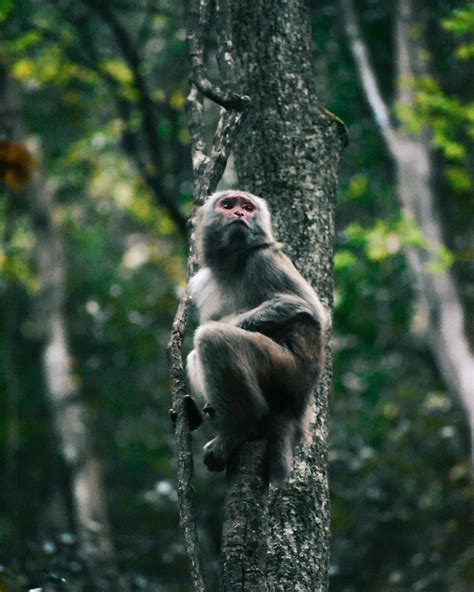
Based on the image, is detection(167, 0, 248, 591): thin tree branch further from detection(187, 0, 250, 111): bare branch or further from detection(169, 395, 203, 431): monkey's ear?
detection(169, 395, 203, 431): monkey's ear

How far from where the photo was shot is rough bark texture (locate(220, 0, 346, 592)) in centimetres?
487

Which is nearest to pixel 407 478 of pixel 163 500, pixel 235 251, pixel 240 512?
pixel 163 500

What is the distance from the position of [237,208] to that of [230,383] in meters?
1.29

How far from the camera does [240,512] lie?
425 centimetres

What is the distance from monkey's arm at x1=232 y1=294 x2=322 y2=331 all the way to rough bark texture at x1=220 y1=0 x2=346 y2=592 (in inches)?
15.1

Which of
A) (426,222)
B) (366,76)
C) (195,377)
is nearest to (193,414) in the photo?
(195,377)

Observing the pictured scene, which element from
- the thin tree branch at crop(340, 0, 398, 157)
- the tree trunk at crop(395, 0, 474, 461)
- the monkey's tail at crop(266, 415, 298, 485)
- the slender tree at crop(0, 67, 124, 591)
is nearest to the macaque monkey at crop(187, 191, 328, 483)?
the monkey's tail at crop(266, 415, 298, 485)

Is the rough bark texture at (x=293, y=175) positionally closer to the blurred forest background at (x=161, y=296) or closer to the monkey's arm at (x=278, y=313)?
the monkey's arm at (x=278, y=313)

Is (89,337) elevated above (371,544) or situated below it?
above

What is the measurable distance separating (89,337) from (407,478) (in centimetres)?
671

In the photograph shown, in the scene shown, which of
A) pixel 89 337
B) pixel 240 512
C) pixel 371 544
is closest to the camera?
pixel 240 512

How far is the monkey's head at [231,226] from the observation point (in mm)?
5691

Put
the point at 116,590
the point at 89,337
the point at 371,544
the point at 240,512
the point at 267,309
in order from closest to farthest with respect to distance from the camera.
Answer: the point at 240,512
the point at 267,309
the point at 116,590
the point at 371,544
the point at 89,337

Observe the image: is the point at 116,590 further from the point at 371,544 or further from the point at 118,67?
the point at 118,67
